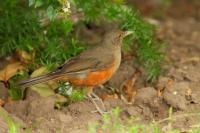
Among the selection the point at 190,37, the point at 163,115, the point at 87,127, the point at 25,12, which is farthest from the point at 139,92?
the point at 190,37

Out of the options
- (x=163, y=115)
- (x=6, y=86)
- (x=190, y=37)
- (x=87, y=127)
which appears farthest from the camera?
(x=190, y=37)

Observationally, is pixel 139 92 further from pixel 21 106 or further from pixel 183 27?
pixel 183 27

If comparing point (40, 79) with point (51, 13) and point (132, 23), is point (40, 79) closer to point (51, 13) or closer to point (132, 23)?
point (51, 13)

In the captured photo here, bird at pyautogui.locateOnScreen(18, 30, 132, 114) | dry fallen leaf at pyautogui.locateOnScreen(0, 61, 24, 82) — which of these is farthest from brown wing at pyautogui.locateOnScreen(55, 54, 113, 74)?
dry fallen leaf at pyautogui.locateOnScreen(0, 61, 24, 82)

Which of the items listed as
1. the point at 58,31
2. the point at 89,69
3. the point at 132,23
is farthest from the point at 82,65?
the point at 132,23

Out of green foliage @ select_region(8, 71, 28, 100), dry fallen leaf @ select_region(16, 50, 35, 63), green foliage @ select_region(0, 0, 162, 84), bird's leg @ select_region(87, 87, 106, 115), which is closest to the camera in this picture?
bird's leg @ select_region(87, 87, 106, 115)

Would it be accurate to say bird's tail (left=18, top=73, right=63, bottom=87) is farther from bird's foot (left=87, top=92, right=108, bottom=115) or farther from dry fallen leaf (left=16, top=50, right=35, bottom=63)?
dry fallen leaf (left=16, top=50, right=35, bottom=63)

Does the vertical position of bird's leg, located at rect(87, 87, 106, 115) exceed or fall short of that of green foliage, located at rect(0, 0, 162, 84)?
it falls short
